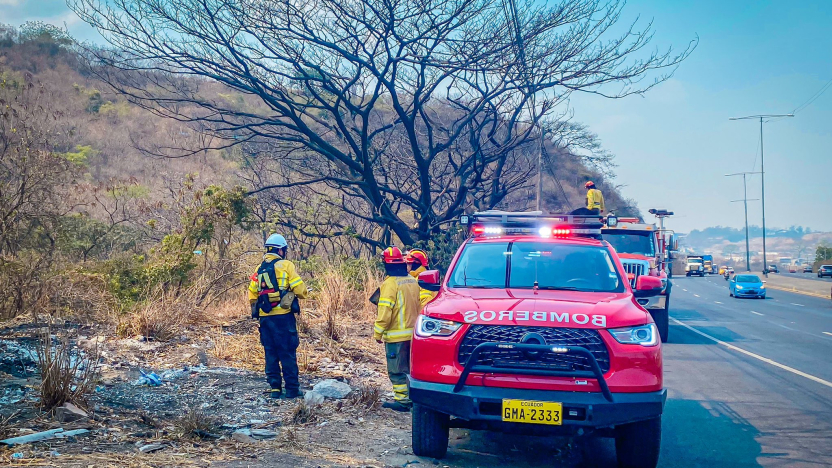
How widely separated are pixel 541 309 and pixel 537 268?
4.23 feet

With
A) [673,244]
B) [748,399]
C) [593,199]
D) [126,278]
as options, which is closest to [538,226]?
[748,399]

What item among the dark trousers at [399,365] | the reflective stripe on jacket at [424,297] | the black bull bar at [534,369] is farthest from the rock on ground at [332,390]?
the black bull bar at [534,369]

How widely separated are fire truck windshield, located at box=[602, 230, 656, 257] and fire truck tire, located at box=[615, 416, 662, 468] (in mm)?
10881

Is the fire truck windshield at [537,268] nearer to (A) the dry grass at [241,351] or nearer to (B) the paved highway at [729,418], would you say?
(B) the paved highway at [729,418]

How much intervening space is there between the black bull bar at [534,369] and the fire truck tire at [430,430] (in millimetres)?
550

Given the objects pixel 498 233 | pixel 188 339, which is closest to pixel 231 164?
pixel 188 339

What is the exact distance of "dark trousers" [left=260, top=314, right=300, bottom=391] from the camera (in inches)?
301

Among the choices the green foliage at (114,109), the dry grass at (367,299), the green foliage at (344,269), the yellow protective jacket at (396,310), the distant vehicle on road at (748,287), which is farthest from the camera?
the green foliage at (114,109)

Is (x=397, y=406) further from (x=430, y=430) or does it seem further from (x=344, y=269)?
(x=344, y=269)

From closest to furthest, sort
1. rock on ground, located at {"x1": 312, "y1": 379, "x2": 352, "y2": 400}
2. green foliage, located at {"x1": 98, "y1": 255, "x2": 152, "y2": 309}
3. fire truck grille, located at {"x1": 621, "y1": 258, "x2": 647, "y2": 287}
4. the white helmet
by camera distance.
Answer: rock on ground, located at {"x1": 312, "y1": 379, "x2": 352, "y2": 400} < the white helmet < green foliage, located at {"x1": 98, "y1": 255, "x2": 152, "y2": 309} < fire truck grille, located at {"x1": 621, "y1": 258, "x2": 647, "y2": 287}

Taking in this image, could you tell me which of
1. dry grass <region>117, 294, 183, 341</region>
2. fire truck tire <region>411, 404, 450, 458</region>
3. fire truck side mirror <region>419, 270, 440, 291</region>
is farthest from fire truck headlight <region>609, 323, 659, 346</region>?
dry grass <region>117, 294, 183, 341</region>

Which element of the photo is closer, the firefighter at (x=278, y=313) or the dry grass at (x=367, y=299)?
the firefighter at (x=278, y=313)

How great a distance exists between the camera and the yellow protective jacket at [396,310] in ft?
23.4

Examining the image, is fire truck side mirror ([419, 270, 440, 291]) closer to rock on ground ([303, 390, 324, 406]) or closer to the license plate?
rock on ground ([303, 390, 324, 406])
